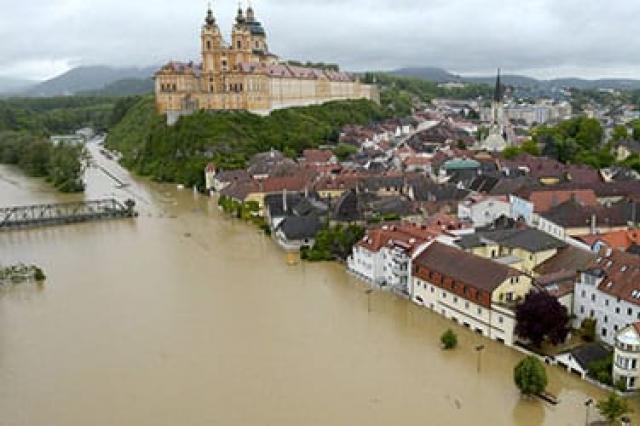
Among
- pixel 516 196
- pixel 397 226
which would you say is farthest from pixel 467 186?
pixel 397 226

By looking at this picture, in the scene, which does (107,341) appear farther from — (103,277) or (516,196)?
(516,196)

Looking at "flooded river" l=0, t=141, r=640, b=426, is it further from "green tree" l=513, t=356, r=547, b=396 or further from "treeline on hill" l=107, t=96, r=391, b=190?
"treeline on hill" l=107, t=96, r=391, b=190

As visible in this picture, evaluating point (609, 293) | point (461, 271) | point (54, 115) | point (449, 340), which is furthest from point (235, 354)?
point (54, 115)

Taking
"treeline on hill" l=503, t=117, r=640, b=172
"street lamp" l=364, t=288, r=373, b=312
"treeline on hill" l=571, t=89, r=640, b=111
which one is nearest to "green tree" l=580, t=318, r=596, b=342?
"street lamp" l=364, t=288, r=373, b=312

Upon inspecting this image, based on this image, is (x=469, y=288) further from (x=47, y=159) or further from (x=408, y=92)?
(x=408, y=92)

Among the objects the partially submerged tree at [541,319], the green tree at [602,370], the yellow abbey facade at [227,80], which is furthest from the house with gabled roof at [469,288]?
the yellow abbey facade at [227,80]
